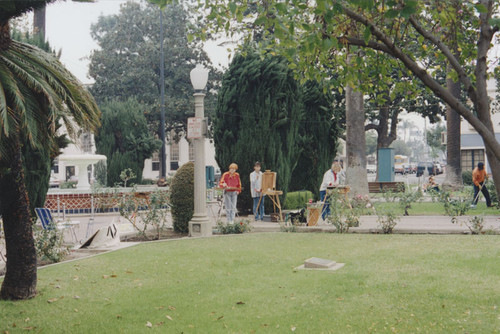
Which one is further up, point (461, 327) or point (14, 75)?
point (14, 75)

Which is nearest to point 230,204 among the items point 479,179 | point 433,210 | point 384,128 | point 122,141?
point 433,210

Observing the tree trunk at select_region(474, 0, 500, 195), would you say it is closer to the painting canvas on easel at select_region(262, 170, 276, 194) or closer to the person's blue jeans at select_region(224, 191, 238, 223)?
the person's blue jeans at select_region(224, 191, 238, 223)

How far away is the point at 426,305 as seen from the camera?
21.2 ft

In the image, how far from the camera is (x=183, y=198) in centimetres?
1411

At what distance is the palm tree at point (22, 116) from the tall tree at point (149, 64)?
3508 centimetres

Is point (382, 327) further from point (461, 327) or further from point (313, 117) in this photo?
point (313, 117)

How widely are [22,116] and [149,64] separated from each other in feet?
126

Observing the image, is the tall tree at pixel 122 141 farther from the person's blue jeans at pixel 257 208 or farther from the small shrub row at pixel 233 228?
the small shrub row at pixel 233 228

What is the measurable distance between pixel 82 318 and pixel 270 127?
13119mm

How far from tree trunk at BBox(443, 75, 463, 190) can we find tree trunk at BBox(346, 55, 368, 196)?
→ 8.36 m

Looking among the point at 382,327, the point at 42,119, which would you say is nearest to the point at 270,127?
the point at 42,119

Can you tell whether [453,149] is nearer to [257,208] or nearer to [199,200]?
[257,208]

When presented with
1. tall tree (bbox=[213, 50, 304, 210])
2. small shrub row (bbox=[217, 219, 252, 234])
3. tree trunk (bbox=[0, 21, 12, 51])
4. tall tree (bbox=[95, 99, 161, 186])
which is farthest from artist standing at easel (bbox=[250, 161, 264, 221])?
tall tree (bbox=[95, 99, 161, 186])

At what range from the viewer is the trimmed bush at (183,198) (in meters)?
14.1
